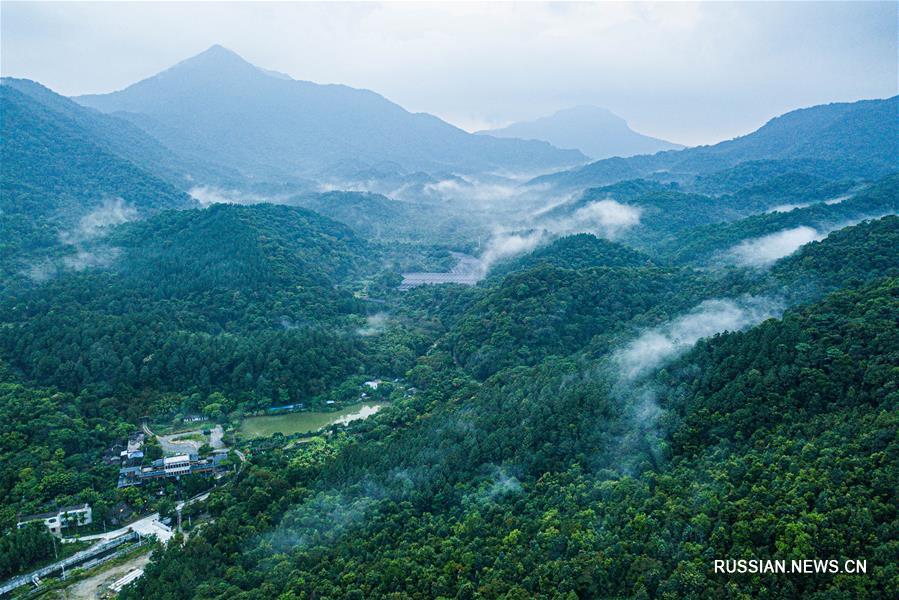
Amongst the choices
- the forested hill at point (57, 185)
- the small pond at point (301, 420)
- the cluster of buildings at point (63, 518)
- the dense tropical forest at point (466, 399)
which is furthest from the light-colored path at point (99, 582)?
the forested hill at point (57, 185)

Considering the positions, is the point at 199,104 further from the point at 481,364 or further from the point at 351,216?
the point at 481,364

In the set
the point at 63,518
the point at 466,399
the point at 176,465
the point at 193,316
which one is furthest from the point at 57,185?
the point at 466,399

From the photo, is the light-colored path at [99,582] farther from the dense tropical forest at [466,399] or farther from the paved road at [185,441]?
the paved road at [185,441]

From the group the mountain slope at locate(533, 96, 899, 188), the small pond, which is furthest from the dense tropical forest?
the mountain slope at locate(533, 96, 899, 188)

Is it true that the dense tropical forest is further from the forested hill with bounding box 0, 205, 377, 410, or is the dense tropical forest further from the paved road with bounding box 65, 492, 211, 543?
the paved road with bounding box 65, 492, 211, 543

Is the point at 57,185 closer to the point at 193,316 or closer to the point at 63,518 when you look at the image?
the point at 193,316
